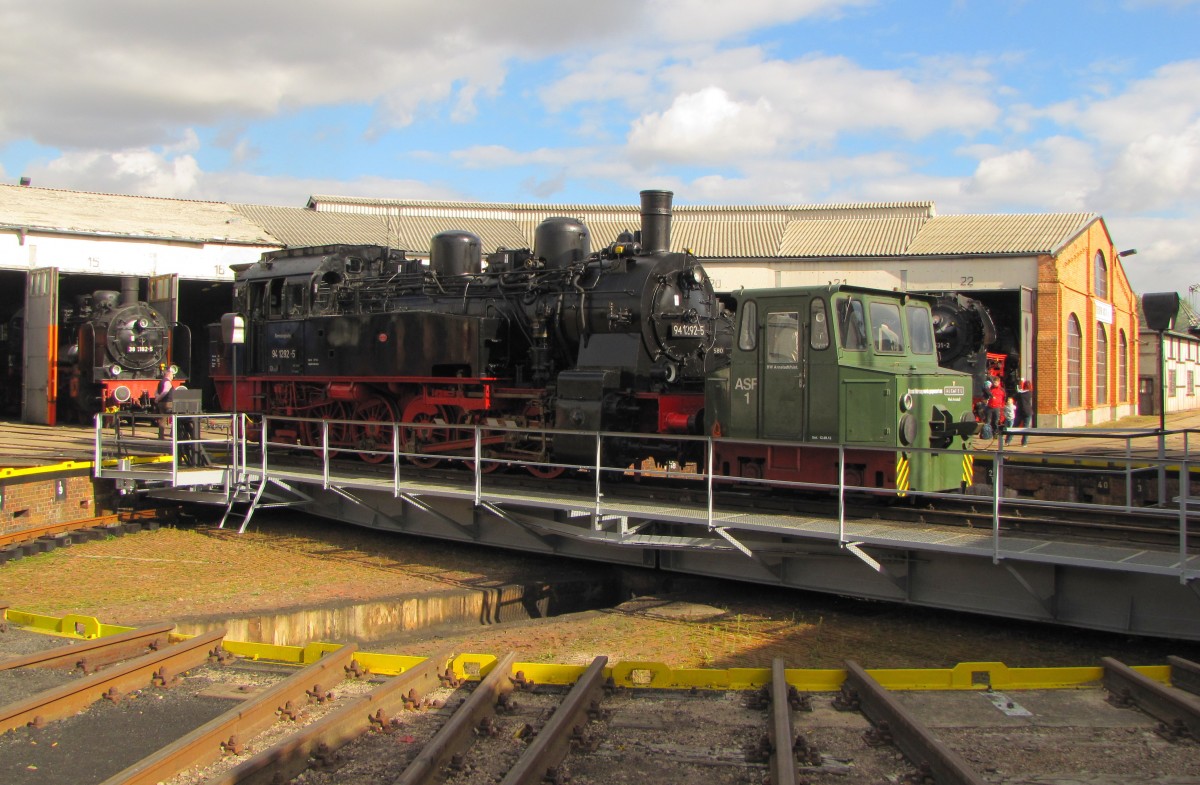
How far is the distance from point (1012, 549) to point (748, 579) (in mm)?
3087

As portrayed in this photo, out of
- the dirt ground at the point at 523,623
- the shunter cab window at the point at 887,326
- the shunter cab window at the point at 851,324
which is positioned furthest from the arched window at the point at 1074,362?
the dirt ground at the point at 523,623

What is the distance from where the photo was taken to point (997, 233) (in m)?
31.8

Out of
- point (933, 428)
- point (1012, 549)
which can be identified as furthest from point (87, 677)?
point (933, 428)

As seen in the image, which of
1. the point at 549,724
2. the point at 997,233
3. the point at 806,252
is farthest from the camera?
the point at 806,252

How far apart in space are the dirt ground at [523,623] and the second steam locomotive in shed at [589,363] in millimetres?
1508

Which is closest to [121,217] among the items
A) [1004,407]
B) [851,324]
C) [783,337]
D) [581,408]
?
[581,408]

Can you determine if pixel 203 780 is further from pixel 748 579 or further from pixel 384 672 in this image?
pixel 748 579

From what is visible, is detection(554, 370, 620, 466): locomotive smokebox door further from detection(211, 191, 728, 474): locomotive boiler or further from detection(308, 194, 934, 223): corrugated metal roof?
detection(308, 194, 934, 223): corrugated metal roof

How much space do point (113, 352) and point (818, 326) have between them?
20.6 meters

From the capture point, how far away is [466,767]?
593 cm

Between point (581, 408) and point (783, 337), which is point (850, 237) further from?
point (783, 337)

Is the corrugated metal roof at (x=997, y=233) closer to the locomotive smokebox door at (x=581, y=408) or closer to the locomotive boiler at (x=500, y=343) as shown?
the locomotive boiler at (x=500, y=343)

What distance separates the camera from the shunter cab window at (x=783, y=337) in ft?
36.5

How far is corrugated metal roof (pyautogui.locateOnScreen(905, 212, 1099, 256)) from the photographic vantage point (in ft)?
98.3
